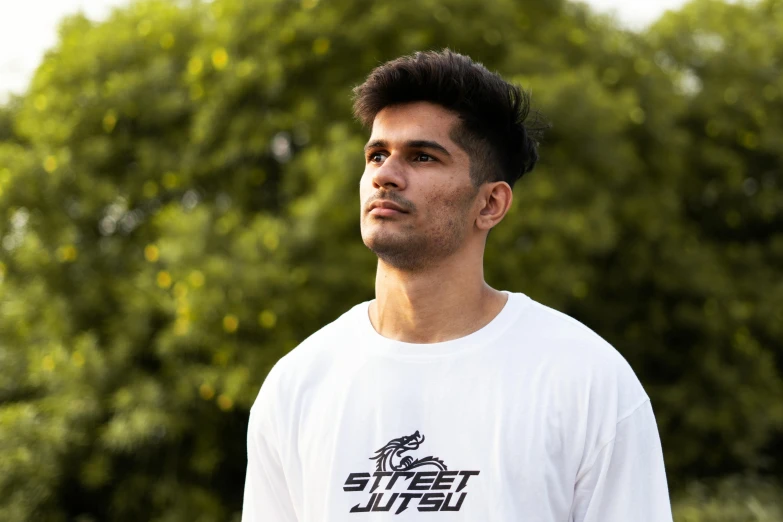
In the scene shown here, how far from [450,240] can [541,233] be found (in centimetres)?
425

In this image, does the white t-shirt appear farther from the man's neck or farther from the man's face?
the man's face

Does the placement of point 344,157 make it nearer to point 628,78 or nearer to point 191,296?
point 191,296

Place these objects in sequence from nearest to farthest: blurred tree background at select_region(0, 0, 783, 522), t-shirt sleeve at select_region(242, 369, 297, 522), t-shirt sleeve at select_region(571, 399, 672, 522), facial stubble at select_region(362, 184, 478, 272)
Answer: t-shirt sleeve at select_region(571, 399, 672, 522), facial stubble at select_region(362, 184, 478, 272), t-shirt sleeve at select_region(242, 369, 297, 522), blurred tree background at select_region(0, 0, 783, 522)

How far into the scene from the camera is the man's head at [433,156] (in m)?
2.15

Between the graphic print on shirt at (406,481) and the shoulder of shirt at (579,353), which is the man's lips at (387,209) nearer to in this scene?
the shoulder of shirt at (579,353)

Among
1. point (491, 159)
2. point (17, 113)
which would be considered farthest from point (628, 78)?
point (491, 159)

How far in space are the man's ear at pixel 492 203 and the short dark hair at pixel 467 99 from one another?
0.02 m

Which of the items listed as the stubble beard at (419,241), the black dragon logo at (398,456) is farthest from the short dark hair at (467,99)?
the black dragon logo at (398,456)

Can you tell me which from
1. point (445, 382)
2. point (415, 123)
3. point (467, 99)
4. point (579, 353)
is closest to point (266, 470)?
point (445, 382)

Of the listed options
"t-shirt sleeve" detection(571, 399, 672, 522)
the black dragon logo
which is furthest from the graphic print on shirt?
"t-shirt sleeve" detection(571, 399, 672, 522)

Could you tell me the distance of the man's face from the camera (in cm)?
214

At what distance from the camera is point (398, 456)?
6.76 ft

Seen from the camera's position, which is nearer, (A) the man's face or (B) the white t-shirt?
(B) the white t-shirt

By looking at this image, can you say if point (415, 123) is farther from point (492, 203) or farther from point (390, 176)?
point (492, 203)
